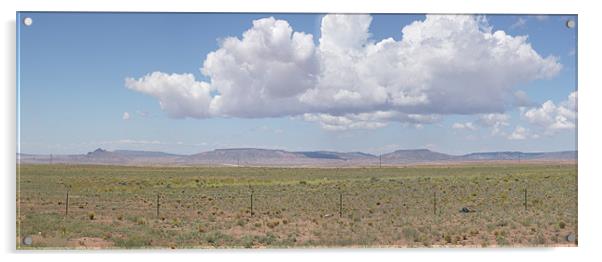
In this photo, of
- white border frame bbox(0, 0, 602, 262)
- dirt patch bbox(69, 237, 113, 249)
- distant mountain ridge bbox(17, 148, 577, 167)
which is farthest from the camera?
distant mountain ridge bbox(17, 148, 577, 167)

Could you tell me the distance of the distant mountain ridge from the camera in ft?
27.2

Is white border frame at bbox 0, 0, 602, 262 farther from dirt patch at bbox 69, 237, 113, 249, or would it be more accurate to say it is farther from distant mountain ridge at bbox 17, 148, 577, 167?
distant mountain ridge at bbox 17, 148, 577, 167

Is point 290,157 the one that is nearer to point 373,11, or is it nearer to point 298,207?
point 298,207

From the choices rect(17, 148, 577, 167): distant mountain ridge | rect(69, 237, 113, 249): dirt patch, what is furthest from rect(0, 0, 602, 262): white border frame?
rect(17, 148, 577, 167): distant mountain ridge

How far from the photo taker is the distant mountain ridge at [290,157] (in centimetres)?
828

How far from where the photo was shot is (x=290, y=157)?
27.6ft

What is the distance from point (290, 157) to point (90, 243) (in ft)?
8.03

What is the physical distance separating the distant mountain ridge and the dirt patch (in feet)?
2.84

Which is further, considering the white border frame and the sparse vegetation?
the sparse vegetation

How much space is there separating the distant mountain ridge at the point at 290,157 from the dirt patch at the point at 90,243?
87 centimetres

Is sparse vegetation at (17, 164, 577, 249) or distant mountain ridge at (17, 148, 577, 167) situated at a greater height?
distant mountain ridge at (17, 148, 577, 167)

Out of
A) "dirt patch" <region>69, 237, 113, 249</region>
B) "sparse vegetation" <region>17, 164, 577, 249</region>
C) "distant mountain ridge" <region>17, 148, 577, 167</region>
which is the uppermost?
"distant mountain ridge" <region>17, 148, 577, 167</region>
